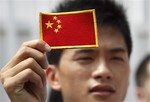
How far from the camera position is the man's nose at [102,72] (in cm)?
147

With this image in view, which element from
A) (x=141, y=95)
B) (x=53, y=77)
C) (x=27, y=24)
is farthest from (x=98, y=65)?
(x=27, y=24)

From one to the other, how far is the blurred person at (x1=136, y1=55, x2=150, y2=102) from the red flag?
1430mm

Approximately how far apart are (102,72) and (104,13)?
0.30 meters

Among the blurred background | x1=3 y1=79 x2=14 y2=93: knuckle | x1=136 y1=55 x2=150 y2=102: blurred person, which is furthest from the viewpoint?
the blurred background

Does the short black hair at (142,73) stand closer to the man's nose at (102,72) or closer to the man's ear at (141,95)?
the man's ear at (141,95)

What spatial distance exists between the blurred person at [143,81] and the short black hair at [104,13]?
0.88 m

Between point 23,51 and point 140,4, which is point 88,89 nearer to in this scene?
point 23,51

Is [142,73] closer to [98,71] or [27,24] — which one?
[27,24]

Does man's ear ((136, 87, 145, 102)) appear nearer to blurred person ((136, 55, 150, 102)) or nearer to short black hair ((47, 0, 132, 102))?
blurred person ((136, 55, 150, 102))

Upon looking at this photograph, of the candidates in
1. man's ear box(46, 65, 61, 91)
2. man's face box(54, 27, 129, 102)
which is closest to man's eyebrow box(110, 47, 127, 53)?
man's face box(54, 27, 129, 102)

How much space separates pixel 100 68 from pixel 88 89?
96 millimetres

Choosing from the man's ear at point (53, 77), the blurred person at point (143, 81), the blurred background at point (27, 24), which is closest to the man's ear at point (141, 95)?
the blurred person at point (143, 81)

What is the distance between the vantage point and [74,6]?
1.68 meters

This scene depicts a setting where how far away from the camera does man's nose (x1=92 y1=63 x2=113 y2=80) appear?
1474 millimetres
